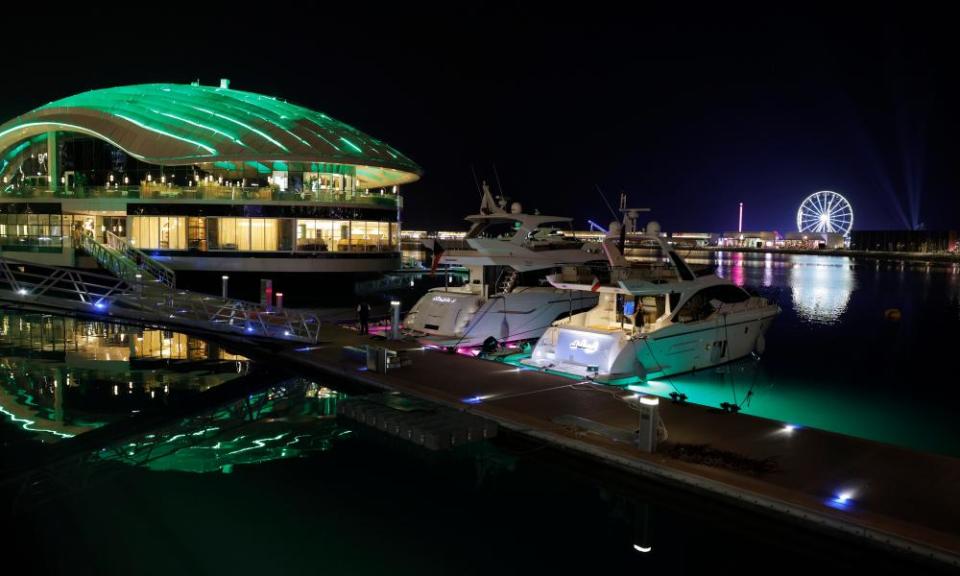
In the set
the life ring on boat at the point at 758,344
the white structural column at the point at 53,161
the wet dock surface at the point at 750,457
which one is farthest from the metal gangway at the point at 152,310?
the white structural column at the point at 53,161

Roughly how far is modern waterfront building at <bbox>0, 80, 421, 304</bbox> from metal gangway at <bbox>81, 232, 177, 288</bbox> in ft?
3.14

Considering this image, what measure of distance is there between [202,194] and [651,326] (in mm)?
33450

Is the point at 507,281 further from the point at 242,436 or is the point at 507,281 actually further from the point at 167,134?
the point at 167,134

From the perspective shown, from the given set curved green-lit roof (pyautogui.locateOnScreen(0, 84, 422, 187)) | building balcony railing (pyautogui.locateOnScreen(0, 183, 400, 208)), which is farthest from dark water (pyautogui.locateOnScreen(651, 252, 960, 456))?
curved green-lit roof (pyautogui.locateOnScreen(0, 84, 422, 187))

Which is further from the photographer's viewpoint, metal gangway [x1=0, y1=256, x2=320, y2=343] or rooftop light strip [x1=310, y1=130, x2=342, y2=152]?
rooftop light strip [x1=310, y1=130, x2=342, y2=152]

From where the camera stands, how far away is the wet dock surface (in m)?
9.70

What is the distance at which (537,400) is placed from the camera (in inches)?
623

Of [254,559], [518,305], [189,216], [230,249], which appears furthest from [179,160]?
[254,559]

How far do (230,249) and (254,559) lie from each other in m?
37.9

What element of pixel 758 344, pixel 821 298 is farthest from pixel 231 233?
pixel 821 298

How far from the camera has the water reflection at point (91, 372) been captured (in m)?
16.6

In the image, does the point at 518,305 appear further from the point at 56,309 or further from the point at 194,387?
the point at 56,309

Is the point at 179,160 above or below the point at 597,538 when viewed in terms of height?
above

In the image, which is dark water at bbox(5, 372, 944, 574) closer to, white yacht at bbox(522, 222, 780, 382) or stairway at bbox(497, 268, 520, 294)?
white yacht at bbox(522, 222, 780, 382)
